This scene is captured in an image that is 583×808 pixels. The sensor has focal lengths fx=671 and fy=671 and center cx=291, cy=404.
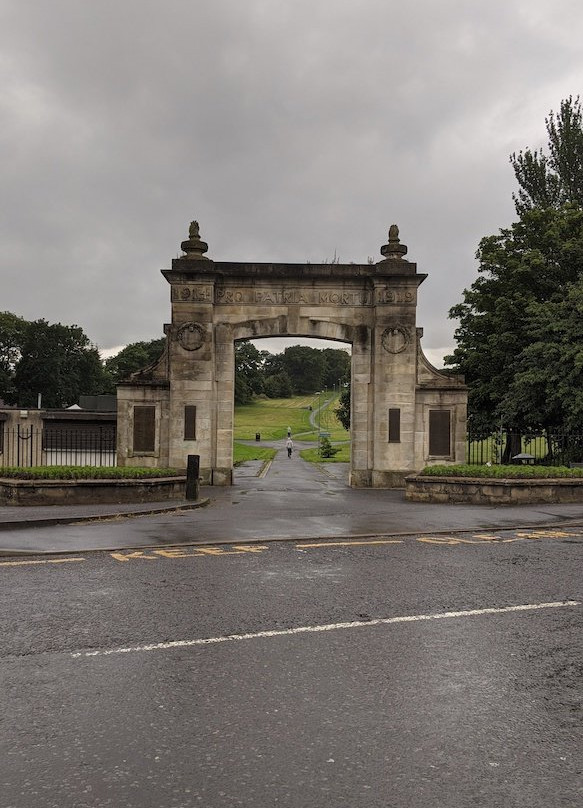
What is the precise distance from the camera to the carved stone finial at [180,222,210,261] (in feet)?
72.5

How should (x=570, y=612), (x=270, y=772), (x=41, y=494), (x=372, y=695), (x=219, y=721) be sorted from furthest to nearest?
(x=41, y=494), (x=570, y=612), (x=372, y=695), (x=219, y=721), (x=270, y=772)

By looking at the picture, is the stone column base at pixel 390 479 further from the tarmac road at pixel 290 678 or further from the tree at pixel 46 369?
the tree at pixel 46 369

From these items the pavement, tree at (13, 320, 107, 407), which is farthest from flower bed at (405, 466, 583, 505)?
tree at (13, 320, 107, 407)

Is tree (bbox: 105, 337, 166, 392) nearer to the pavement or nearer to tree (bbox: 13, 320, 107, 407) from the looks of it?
tree (bbox: 13, 320, 107, 407)

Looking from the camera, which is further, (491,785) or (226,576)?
(226,576)

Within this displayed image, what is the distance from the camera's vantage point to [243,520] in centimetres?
1328

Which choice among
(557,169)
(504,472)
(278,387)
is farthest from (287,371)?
(504,472)

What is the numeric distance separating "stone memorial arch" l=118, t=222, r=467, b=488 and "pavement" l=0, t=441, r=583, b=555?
3879mm

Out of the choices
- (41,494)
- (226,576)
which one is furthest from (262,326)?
(226,576)

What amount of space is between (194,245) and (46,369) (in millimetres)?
68832

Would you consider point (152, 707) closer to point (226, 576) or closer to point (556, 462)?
point (226, 576)

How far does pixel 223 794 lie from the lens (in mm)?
3344

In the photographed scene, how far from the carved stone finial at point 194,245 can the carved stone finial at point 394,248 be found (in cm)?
600

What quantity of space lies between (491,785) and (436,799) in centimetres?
34
